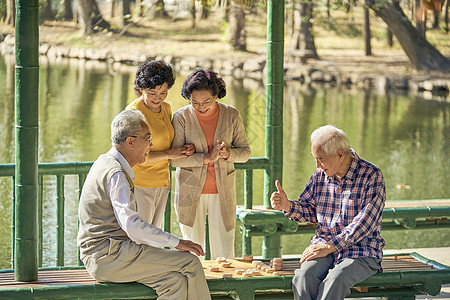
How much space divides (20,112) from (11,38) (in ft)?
95.3

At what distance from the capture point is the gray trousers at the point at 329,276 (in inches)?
167

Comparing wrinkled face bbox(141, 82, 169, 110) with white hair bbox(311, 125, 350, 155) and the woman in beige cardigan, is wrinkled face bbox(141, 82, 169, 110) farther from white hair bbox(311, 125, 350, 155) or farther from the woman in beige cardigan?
white hair bbox(311, 125, 350, 155)

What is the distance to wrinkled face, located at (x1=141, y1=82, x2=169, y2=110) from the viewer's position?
497cm

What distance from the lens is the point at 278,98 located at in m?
5.87

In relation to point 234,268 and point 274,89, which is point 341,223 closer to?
point 234,268

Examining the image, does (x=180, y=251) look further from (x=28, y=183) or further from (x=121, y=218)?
(x=28, y=183)

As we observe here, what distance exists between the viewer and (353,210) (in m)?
4.38

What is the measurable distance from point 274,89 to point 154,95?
1.17 metres

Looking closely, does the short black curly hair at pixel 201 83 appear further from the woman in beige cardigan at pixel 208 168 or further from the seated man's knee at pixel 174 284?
the seated man's knee at pixel 174 284

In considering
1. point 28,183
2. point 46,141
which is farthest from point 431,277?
point 46,141

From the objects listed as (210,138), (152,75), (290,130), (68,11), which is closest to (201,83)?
(152,75)

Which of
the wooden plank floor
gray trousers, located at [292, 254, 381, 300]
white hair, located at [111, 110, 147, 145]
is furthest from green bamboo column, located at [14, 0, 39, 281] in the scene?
gray trousers, located at [292, 254, 381, 300]

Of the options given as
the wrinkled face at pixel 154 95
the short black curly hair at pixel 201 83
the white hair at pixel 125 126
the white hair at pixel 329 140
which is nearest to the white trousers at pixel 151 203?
the wrinkled face at pixel 154 95

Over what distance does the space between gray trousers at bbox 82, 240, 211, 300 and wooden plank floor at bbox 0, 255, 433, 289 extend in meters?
0.19
